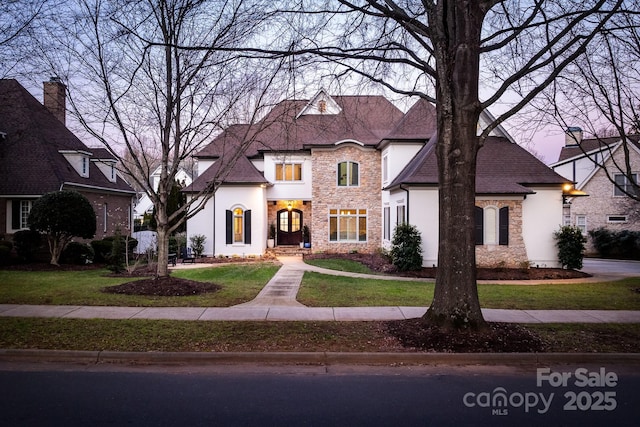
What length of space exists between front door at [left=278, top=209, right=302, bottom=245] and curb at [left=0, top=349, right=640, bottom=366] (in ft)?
65.5

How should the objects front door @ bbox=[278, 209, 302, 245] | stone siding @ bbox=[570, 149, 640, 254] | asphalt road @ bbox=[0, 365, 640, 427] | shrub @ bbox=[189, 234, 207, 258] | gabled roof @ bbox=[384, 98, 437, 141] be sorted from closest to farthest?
asphalt road @ bbox=[0, 365, 640, 427], gabled roof @ bbox=[384, 98, 437, 141], shrub @ bbox=[189, 234, 207, 258], front door @ bbox=[278, 209, 302, 245], stone siding @ bbox=[570, 149, 640, 254]

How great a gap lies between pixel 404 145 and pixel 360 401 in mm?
18351

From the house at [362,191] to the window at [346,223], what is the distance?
57 mm

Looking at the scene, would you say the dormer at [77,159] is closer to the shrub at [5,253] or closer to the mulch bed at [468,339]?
the shrub at [5,253]

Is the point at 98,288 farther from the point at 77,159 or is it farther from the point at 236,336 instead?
the point at 77,159

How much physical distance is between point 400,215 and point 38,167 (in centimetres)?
1821

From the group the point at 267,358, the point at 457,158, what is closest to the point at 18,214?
the point at 267,358

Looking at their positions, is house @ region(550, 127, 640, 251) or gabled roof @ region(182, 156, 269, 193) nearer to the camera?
gabled roof @ region(182, 156, 269, 193)

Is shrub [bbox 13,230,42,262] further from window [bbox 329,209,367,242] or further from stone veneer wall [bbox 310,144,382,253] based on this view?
window [bbox 329,209,367,242]

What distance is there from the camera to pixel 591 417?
499 centimetres

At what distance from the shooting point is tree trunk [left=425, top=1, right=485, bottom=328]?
7.75 meters

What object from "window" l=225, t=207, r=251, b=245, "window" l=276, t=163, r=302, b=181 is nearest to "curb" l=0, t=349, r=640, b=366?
"window" l=225, t=207, r=251, b=245

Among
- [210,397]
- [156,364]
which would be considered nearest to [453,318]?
[210,397]

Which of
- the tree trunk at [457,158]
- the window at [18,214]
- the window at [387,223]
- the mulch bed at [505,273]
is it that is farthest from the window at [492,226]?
the window at [18,214]
